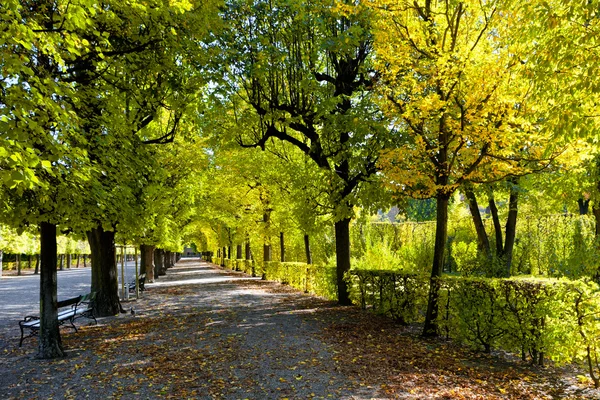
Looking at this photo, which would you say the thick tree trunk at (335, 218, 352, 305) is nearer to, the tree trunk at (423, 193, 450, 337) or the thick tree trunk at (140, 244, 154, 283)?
the tree trunk at (423, 193, 450, 337)

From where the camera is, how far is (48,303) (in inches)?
300

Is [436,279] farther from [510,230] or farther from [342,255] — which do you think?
[510,230]

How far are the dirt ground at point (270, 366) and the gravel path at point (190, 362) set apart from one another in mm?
17

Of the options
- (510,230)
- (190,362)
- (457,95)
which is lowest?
(190,362)

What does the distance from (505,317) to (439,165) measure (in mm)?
2885

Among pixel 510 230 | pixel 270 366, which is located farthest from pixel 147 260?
pixel 270 366

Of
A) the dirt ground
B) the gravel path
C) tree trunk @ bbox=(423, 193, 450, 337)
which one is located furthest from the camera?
tree trunk @ bbox=(423, 193, 450, 337)

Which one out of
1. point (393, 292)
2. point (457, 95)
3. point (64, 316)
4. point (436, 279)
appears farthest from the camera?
point (393, 292)

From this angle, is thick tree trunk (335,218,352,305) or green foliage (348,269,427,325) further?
thick tree trunk (335,218,352,305)

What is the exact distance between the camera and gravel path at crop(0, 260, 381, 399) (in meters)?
5.43

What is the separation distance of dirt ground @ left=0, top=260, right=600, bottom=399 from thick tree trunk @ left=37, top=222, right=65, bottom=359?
12.3 inches

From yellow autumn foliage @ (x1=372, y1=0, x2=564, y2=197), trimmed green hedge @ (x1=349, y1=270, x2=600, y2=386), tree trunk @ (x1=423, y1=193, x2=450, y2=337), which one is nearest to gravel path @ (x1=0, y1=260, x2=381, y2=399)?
tree trunk @ (x1=423, y1=193, x2=450, y2=337)

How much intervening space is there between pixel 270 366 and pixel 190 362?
1363 mm

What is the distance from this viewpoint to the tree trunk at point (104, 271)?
11938 mm
